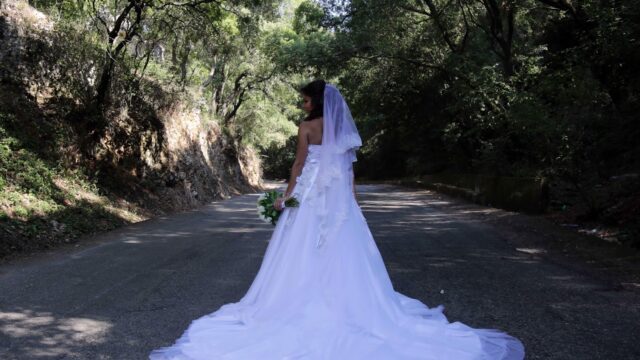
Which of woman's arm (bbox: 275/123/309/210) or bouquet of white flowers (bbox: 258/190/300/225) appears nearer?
woman's arm (bbox: 275/123/309/210)

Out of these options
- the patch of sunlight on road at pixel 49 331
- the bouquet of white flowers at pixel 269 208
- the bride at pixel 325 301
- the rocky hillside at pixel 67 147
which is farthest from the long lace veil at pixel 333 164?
the rocky hillside at pixel 67 147

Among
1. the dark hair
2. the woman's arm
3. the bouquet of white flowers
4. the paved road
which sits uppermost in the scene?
the dark hair

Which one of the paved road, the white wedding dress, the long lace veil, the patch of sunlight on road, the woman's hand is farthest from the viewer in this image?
the woman's hand

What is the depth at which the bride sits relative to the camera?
439 centimetres

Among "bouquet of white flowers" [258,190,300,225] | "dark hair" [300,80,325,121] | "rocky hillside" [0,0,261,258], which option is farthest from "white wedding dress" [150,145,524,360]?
"rocky hillside" [0,0,261,258]

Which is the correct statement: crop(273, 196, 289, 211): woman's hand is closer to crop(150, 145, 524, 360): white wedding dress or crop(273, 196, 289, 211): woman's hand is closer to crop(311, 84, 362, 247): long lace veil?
crop(150, 145, 524, 360): white wedding dress

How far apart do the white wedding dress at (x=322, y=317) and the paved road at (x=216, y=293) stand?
1.57 feet

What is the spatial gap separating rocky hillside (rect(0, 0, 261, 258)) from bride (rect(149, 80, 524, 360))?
6.29 meters

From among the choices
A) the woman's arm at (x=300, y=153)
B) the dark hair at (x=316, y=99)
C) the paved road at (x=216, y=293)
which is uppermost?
the dark hair at (x=316, y=99)

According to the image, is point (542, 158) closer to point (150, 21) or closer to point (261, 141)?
point (150, 21)

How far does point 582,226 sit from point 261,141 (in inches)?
1185

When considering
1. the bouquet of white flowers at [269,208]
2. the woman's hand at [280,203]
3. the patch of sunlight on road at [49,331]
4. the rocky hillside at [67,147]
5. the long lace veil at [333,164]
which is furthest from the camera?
the rocky hillside at [67,147]

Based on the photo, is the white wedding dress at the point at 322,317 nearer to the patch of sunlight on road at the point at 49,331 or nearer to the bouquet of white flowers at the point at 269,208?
the bouquet of white flowers at the point at 269,208

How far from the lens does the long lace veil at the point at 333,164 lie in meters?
A: 5.12
